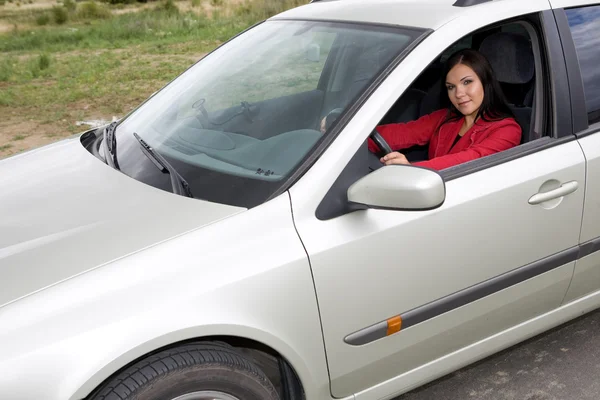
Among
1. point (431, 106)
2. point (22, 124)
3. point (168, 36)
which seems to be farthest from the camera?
point (168, 36)

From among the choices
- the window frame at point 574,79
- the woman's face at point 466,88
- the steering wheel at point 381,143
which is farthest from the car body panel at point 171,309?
the window frame at point 574,79

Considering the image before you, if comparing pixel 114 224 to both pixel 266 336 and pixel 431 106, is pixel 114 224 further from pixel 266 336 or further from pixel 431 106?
pixel 431 106

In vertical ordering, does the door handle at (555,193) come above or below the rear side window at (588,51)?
below

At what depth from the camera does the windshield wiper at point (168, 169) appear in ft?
6.55

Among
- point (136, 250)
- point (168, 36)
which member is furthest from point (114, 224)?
point (168, 36)

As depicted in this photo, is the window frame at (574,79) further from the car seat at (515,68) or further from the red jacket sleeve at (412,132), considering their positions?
the red jacket sleeve at (412,132)

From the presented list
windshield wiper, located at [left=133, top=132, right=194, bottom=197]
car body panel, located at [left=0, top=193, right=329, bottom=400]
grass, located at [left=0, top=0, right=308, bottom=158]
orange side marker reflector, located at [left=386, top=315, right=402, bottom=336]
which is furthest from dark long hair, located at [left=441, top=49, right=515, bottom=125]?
grass, located at [left=0, top=0, right=308, bottom=158]

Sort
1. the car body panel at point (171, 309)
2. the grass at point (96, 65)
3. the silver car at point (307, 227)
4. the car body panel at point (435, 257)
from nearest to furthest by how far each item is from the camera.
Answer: the car body panel at point (171, 309) < the silver car at point (307, 227) < the car body panel at point (435, 257) < the grass at point (96, 65)

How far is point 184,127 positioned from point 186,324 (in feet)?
3.30

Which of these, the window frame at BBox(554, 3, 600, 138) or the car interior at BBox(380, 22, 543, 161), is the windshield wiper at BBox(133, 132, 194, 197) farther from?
the window frame at BBox(554, 3, 600, 138)

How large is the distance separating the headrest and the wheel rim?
1679mm

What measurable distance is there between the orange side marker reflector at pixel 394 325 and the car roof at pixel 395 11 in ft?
3.12

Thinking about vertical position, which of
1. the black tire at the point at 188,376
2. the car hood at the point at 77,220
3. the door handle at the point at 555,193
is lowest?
the black tire at the point at 188,376

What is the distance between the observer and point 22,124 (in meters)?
7.89
